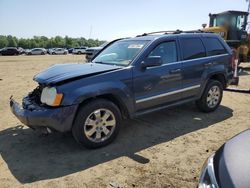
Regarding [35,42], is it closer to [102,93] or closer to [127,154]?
[102,93]

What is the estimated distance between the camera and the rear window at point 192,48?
5.74 meters

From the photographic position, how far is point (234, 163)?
6.76 ft

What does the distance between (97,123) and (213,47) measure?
11.6 ft

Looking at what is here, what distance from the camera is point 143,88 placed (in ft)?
16.2

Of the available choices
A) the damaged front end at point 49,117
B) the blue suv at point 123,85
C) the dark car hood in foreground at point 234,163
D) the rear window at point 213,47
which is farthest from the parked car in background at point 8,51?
the dark car hood in foreground at point 234,163

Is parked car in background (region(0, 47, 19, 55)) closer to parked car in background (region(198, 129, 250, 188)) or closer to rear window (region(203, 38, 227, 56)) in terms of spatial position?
rear window (region(203, 38, 227, 56))

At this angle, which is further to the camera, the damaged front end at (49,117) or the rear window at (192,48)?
the rear window at (192,48)

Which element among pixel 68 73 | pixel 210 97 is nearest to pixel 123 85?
pixel 68 73

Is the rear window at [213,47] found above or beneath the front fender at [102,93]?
above

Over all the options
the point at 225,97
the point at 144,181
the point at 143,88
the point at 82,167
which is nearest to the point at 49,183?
the point at 82,167

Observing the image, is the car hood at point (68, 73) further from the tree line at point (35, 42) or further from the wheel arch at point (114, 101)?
the tree line at point (35, 42)

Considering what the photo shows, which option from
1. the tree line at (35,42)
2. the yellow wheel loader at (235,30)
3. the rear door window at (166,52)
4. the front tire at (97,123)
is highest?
the tree line at (35,42)

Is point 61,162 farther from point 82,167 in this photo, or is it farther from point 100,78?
point 100,78

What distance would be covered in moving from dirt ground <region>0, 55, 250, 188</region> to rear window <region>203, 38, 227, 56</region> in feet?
4.76
